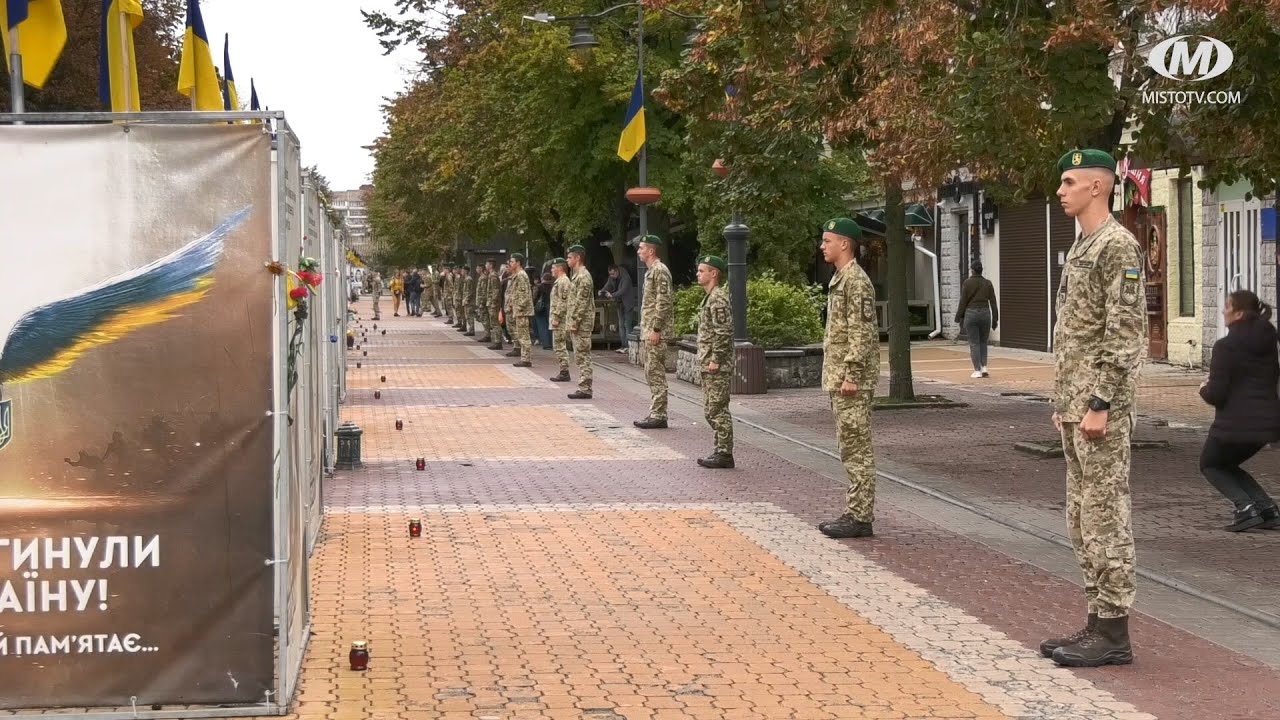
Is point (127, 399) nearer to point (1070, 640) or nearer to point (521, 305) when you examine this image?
point (1070, 640)

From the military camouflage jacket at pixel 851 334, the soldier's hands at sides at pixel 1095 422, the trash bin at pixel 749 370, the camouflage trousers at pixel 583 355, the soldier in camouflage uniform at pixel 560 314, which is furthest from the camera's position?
the soldier in camouflage uniform at pixel 560 314

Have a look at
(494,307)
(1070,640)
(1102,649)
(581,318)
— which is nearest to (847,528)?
(1070,640)

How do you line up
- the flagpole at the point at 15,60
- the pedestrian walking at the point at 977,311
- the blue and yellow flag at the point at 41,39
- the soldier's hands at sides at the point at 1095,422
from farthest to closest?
the pedestrian walking at the point at 977,311 → the blue and yellow flag at the point at 41,39 → the flagpole at the point at 15,60 → the soldier's hands at sides at the point at 1095,422

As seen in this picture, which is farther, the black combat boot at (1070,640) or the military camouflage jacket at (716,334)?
the military camouflage jacket at (716,334)

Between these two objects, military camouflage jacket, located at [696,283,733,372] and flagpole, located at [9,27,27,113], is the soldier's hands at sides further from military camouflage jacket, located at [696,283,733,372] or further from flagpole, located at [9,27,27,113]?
flagpole, located at [9,27,27,113]

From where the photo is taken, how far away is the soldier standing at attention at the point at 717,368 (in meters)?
14.6

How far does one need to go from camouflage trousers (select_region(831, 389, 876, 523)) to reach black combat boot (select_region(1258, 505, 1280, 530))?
2412 mm

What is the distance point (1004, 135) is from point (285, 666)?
9571mm

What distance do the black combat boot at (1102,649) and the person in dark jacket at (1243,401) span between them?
363 cm

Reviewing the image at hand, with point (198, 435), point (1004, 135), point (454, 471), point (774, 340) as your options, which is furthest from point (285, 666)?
point (774, 340)

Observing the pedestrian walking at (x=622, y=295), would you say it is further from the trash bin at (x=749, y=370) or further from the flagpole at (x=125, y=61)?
the flagpole at (x=125, y=61)

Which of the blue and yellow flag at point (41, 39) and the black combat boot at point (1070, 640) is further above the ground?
the blue and yellow flag at point (41, 39)

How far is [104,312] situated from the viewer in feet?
19.6

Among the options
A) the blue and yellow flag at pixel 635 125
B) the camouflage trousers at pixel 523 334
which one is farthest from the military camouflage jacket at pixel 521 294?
the blue and yellow flag at pixel 635 125
